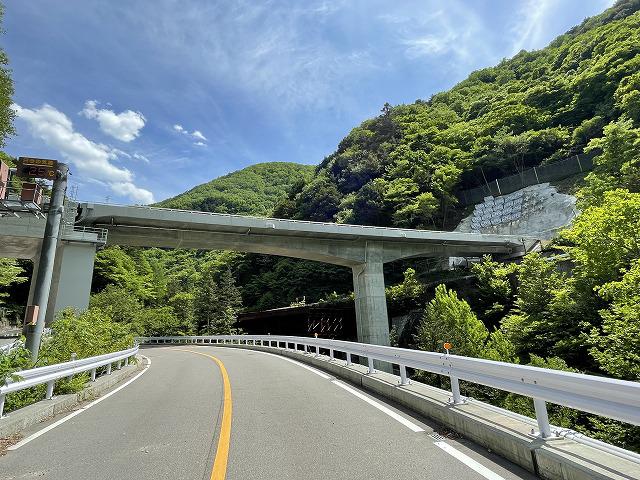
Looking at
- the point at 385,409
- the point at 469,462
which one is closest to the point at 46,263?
the point at 385,409

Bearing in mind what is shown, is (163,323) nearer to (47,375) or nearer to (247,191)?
(47,375)

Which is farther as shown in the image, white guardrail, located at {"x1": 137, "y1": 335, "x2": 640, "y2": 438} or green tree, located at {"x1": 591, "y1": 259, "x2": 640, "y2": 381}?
green tree, located at {"x1": 591, "y1": 259, "x2": 640, "y2": 381}

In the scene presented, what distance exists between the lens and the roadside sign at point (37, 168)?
395 inches

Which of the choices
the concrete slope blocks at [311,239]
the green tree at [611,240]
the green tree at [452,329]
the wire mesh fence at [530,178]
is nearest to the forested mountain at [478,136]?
the wire mesh fence at [530,178]

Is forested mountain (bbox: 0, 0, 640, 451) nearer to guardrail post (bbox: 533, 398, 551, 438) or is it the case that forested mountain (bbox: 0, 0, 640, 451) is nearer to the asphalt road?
the asphalt road

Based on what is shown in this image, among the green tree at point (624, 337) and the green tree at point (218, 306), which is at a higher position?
Result: the green tree at point (218, 306)

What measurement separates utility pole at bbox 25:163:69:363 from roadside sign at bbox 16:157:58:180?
0.39 ft

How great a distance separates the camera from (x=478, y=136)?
60906mm

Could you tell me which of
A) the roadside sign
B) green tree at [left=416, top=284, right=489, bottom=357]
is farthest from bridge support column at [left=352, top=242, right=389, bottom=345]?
the roadside sign

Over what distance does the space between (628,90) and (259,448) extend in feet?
178

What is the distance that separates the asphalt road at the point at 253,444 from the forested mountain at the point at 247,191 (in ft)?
243

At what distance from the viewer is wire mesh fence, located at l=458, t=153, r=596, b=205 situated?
46.0 meters

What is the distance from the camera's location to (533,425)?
177 inches

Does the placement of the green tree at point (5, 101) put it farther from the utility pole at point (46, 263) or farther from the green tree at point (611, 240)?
the green tree at point (611, 240)
